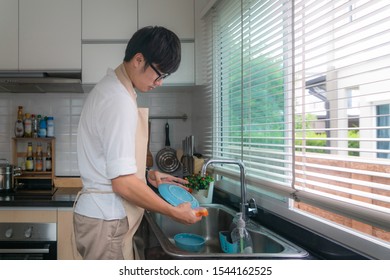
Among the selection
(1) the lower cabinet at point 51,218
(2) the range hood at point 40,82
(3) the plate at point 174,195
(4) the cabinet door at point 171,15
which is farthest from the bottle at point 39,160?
(3) the plate at point 174,195

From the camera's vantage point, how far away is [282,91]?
104 cm

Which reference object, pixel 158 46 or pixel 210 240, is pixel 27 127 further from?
pixel 158 46

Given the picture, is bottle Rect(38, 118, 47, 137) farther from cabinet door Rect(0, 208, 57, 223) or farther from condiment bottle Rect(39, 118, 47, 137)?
cabinet door Rect(0, 208, 57, 223)

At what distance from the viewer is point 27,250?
4.75 feet

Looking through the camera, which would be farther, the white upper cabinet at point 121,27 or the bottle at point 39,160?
the bottle at point 39,160

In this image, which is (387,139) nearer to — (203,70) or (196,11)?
(203,70)

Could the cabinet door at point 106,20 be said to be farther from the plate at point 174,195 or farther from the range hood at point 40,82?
the plate at point 174,195

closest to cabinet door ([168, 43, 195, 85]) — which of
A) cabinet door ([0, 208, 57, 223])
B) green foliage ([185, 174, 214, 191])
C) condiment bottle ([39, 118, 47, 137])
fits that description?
green foliage ([185, 174, 214, 191])

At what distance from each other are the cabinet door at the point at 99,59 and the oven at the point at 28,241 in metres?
0.72

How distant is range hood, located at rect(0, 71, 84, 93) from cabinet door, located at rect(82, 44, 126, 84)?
0.06m

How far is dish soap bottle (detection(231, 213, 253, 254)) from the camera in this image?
930 mm

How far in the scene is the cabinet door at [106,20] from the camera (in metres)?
1.75
